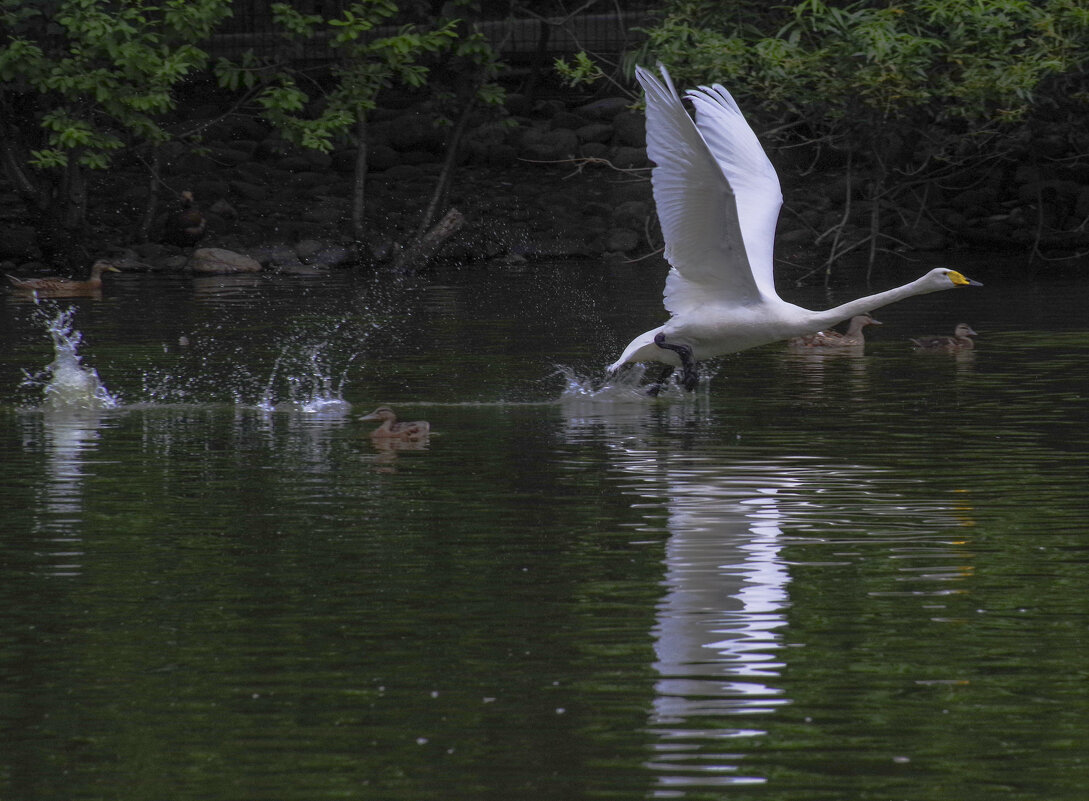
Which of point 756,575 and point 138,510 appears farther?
point 138,510

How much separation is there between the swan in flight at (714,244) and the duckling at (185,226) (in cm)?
1467

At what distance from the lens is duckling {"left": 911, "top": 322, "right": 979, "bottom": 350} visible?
52.3 feet

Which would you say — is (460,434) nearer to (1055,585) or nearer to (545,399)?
(545,399)

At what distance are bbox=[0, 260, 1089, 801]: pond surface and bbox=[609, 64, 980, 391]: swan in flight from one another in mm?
536

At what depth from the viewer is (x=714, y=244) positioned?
1176 centimetres

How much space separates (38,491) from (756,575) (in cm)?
389

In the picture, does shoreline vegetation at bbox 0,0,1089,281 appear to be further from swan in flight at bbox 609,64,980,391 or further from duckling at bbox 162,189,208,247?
swan in flight at bbox 609,64,980,391

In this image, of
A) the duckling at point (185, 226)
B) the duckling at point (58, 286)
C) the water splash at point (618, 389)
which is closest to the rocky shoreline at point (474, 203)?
the duckling at point (185, 226)

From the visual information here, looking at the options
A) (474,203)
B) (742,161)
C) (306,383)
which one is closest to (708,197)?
(742,161)

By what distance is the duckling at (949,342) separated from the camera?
627 inches

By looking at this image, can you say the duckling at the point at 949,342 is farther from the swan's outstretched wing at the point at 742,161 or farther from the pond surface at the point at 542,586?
the swan's outstretched wing at the point at 742,161

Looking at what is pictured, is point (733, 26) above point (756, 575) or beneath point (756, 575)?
above

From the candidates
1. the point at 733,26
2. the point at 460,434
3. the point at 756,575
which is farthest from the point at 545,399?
the point at 733,26

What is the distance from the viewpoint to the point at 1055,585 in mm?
7441
